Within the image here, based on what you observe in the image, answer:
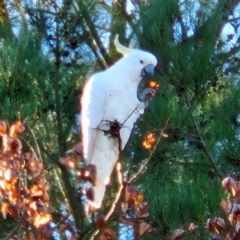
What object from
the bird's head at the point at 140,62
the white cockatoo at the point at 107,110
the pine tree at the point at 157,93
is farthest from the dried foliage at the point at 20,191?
the pine tree at the point at 157,93

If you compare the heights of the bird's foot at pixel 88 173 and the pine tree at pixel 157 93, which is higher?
the pine tree at pixel 157 93

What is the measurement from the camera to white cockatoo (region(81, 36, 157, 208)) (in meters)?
2.88

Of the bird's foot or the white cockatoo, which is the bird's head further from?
the bird's foot

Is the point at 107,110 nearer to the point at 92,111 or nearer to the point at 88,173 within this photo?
the point at 92,111

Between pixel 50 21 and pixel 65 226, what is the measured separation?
6.23 feet

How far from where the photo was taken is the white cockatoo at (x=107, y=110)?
2885mm

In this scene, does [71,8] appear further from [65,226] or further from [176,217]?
[65,226]

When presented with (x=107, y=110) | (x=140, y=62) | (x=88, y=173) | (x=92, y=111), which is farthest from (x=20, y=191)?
(x=140, y=62)

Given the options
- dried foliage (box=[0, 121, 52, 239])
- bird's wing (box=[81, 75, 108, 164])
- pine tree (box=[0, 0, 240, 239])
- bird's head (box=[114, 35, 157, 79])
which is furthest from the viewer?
pine tree (box=[0, 0, 240, 239])

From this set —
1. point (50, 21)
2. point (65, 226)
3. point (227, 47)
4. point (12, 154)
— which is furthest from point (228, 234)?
point (50, 21)

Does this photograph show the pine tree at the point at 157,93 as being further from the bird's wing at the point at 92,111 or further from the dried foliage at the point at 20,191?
the dried foliage at the point at 20,191

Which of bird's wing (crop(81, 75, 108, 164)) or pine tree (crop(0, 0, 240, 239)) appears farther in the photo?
pine tree (crop(0, 0, 240, 239))

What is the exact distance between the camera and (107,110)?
2969 mm

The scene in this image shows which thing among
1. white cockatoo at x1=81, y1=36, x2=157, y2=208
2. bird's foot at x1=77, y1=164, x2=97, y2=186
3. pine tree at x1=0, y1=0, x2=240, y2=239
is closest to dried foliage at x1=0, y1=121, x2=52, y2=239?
bird's foot at x1=77, y1=164, x2=97, y2=186
